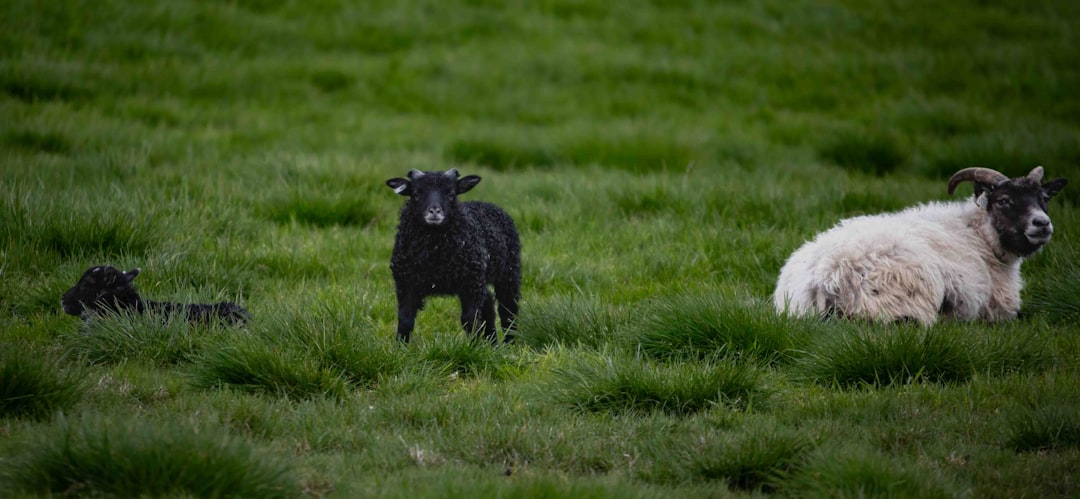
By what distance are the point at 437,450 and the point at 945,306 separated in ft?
14.0

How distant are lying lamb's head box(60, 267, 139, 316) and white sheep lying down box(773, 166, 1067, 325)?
4321 millimetres

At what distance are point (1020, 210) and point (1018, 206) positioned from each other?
1.6 inches

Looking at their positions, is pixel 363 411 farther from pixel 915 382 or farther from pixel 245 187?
pixel 245 187

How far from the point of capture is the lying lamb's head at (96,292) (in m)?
6.35

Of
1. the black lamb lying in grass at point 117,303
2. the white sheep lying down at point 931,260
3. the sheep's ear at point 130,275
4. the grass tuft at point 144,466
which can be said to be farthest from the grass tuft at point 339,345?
the white sheep lying down at point 931,260

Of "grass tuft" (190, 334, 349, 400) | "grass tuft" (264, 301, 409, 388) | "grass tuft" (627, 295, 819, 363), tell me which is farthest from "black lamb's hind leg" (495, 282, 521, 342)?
"grass tuft" (190, 334, 349, 400)

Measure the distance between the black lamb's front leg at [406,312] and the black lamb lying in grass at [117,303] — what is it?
1.01 meters

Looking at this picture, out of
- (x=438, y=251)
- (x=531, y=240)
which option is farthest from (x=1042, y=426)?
(x=531, y=240)

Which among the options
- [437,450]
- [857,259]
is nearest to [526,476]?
[437,450]

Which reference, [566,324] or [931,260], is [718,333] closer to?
[566,324]

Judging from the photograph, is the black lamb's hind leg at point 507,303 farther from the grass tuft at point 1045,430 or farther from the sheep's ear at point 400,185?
the grass tuft at point 1045,430

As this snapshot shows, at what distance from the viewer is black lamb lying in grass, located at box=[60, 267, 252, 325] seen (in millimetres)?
6320

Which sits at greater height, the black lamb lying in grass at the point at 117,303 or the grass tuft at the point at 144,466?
the grass tuft at the point at 144,466

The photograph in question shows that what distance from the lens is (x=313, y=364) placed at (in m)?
5.48
